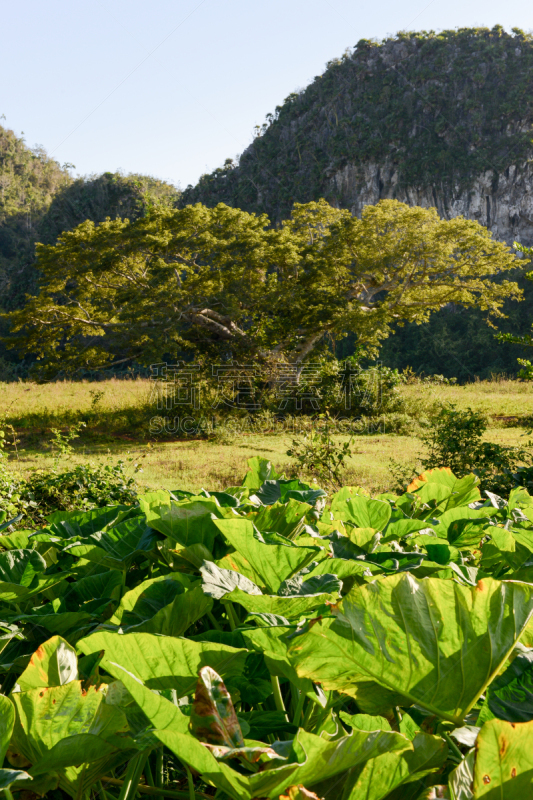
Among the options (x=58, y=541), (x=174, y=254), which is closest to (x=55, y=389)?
(x=174, y=254)

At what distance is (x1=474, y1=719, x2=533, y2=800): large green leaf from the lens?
280mm

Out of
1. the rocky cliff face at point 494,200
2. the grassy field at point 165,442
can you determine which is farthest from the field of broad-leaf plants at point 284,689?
the rocky cliff face at point 494,200

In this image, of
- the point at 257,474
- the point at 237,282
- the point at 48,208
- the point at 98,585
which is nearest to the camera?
the point at 98,585

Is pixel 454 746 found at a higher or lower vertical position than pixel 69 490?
higher

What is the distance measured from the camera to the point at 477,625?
1.20 ft

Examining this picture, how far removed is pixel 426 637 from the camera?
14.6 inches

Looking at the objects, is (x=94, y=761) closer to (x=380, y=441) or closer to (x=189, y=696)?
(x=189, y=696)

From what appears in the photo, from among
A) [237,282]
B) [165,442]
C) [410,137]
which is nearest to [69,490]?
[165,442]

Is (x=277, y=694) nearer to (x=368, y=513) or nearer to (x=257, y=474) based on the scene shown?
(x=368, y=513)

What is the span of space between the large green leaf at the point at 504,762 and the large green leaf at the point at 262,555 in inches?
9.0

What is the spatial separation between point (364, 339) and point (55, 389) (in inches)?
295

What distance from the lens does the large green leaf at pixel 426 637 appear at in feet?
1.20

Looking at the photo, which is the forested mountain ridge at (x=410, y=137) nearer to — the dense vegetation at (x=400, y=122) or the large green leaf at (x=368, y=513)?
the dense vegetation at (x=400, y=122)

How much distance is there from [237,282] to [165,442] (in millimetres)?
3778
